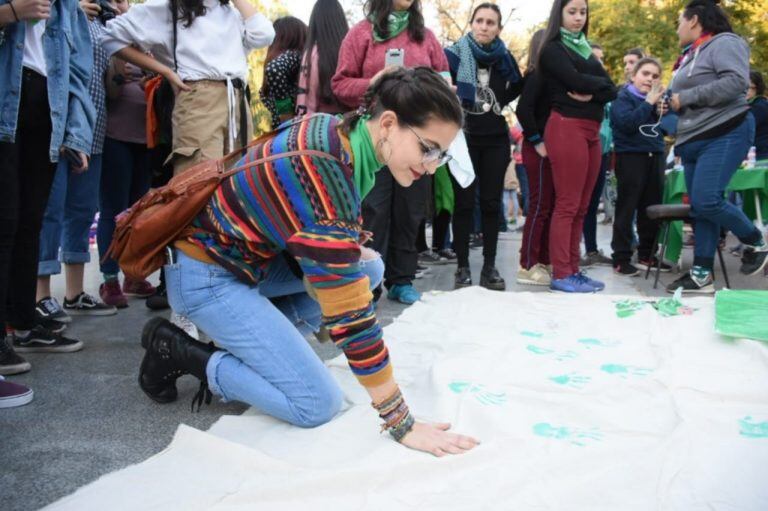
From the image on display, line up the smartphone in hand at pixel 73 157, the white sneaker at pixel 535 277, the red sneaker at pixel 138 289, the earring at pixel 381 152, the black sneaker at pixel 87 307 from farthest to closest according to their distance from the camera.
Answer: the white sneaker at pixel 535 277
the red sneaker at pixel 138 289
the black sneaker at pixel 87 307
the smartphone in hand at pixel 73 157
the earring at pixel 381 152

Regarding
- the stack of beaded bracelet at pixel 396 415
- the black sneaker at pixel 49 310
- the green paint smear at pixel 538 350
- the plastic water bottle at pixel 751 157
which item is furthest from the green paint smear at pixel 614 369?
the plastic water bottle at pixel 751 157

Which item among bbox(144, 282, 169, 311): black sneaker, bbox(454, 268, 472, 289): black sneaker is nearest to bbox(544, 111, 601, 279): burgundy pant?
bbox(454, 268, 472, 289): black sneaker

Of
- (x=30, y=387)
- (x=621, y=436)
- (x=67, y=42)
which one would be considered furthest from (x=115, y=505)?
(x=67, y=42)

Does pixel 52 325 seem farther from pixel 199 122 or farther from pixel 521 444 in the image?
pixel 521 444

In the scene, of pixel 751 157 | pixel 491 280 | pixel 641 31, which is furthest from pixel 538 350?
pixel 641 31

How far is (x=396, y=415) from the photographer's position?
160cm

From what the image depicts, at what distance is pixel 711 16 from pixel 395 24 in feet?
6.19

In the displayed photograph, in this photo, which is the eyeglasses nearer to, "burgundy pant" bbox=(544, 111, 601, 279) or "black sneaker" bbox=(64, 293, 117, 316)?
"black sneaker" bbox=(64, 293, 117, 316)

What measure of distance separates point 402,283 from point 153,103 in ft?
4.92

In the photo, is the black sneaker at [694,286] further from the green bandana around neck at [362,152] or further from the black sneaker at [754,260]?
the green bandana around neck at [362,152]

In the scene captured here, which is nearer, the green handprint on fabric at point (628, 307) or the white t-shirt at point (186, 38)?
the white t-shirt at point (186, 38)

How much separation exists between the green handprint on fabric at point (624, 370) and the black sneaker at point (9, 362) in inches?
76.8

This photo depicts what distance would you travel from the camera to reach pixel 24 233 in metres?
2.34

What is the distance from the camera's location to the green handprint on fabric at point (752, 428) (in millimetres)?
1667
